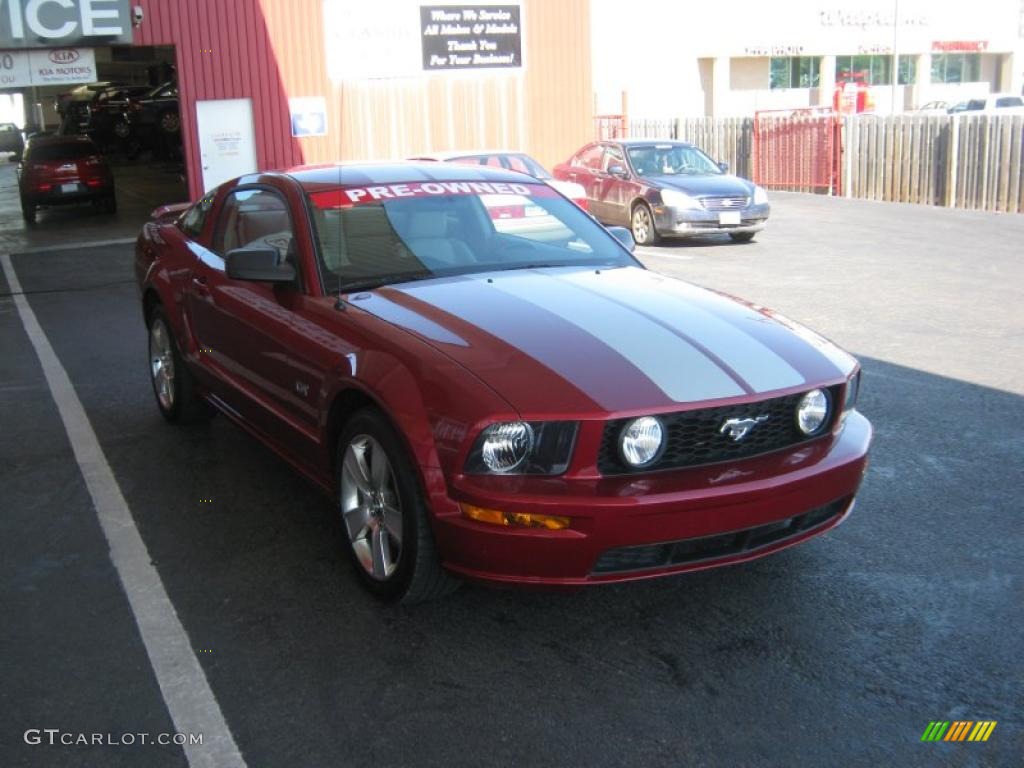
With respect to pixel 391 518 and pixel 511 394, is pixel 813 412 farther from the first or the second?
pixel 391 518

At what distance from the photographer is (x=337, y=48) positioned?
67.8 ft

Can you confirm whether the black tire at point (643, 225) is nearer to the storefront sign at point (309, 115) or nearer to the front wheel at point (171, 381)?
the storefront sign at point (309, 115)

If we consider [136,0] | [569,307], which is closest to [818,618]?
[569,307]

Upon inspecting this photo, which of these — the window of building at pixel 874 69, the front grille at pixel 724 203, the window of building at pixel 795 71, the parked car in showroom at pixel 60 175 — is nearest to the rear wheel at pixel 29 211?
the parked car in showroom at pixel 60 175

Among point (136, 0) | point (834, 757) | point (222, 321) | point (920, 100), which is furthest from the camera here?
point (920, 100)

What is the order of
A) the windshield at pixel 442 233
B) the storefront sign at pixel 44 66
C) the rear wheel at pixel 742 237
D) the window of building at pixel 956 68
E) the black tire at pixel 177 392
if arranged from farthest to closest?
1. the window of building at pixel 956 68
2. the storefront sign at pixel 44 66
3. the rear wheel at pixel 742 237
4. the black tire at pixel 177 392
5. the windshield at pixel 442 233

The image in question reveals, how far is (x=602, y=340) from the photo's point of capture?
3.98 meters

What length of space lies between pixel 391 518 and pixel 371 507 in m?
0.18

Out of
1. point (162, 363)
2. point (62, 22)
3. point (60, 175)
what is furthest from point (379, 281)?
point (60, 175)

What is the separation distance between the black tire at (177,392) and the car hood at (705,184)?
1006cm

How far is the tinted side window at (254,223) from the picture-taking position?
5227 mm

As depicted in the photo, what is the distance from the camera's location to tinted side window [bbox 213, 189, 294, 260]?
206 inches

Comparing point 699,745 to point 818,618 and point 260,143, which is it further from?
point 260,143

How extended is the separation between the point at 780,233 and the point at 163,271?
476 inches
